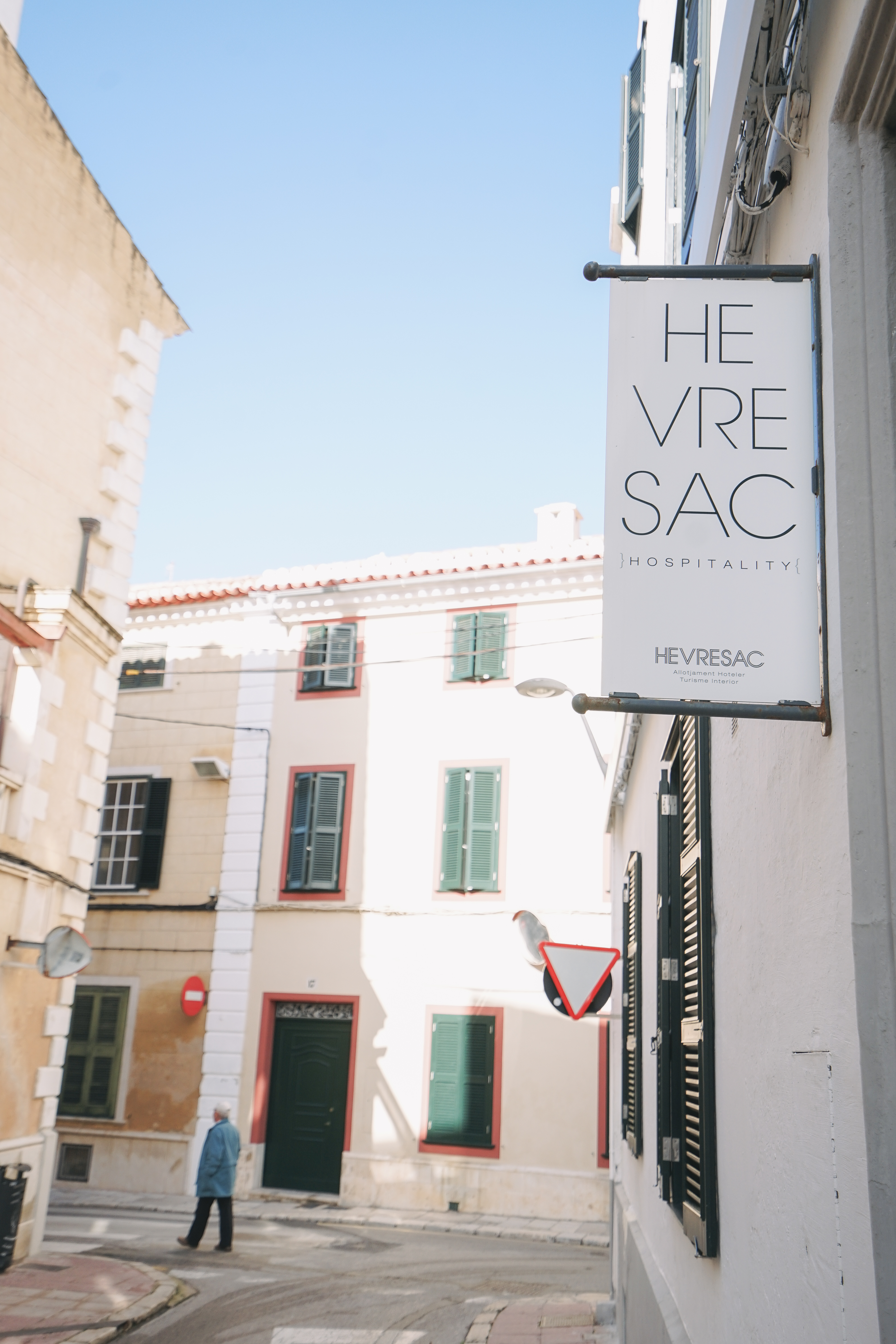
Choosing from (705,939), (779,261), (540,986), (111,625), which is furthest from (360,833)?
(779,261)

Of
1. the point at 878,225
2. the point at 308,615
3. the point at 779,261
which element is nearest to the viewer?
the point at 878,225

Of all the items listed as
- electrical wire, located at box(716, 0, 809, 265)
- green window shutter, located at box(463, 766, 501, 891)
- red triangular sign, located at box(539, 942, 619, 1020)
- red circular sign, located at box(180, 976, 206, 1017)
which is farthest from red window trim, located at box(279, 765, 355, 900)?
electrical wire, located at box(716, 0, 809, 265)

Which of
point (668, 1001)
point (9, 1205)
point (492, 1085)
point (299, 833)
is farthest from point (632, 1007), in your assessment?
point (299, 833)

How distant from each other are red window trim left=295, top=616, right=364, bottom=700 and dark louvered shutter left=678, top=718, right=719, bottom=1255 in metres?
13.9

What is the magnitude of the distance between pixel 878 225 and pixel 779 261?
0.78 meters

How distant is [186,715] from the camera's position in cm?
1961

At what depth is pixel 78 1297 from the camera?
373 inches

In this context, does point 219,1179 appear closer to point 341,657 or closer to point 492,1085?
point 492,1085

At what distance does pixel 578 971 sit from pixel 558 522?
13059 mm

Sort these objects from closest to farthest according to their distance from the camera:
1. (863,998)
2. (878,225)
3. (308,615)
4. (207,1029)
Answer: (863,998), (878,225), (207,1029), (308,615)

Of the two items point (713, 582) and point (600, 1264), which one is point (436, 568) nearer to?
point (600, 1264)

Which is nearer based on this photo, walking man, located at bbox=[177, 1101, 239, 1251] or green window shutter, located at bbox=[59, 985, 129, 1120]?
walking man, located at bbox=[177, 1101, 239, 1251]

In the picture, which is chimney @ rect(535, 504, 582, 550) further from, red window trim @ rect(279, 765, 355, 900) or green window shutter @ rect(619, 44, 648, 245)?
green window shutter @ rect(619, 44, 648, 245)

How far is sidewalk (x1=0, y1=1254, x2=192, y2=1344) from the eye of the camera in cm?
839
